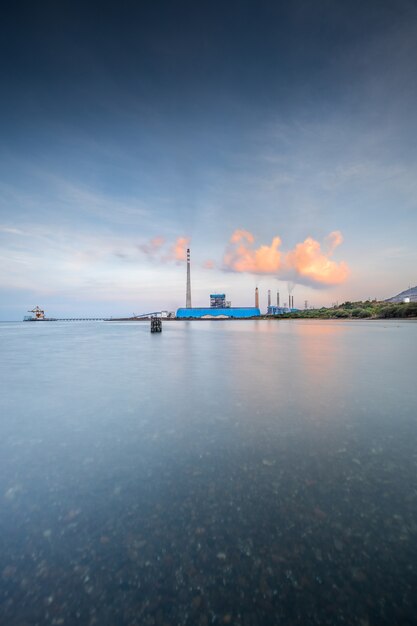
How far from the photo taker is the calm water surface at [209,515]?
2146 mm

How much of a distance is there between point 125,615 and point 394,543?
2.48m

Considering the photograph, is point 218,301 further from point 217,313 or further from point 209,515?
point 209,515

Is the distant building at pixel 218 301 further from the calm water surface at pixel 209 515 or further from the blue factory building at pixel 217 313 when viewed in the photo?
the calm water surface at pixel 209 515

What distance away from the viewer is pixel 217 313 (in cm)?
14312

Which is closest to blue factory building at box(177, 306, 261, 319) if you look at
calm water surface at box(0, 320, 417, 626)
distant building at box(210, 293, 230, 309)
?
distant building at box(210, 293, 230, 309)

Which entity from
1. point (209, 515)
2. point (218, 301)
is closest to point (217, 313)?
point (218, 301)

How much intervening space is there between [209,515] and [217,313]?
14012cm

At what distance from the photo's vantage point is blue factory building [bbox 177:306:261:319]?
141375mm

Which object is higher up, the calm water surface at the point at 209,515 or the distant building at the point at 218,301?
the distant building at the point at 218,301

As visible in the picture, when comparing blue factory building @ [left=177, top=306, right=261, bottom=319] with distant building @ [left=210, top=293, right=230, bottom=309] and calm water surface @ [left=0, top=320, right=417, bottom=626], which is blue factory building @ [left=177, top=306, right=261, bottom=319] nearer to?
distant building @ [left=210, top=293, right=230, bottom=309]

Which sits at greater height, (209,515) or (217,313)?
(217,313)

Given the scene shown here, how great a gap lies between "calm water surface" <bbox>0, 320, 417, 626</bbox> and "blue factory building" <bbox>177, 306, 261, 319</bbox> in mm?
134430

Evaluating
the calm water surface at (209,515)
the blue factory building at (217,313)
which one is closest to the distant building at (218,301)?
the blue factory building at (217,313)

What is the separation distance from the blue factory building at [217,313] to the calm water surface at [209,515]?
134 metres
